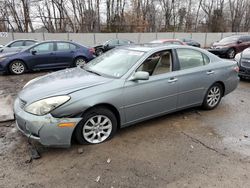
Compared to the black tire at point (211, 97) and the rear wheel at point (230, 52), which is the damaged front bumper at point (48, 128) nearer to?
the black tire at point (211, 97)

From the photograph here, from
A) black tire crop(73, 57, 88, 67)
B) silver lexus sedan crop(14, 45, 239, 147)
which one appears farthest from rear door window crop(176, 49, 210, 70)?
black tire crop(73, 57, 88, 67)

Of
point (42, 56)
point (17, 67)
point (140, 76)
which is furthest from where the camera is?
point (42, 56)

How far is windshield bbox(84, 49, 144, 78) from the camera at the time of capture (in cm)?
349

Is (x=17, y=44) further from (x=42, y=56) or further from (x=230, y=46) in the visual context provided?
A: (x=230, y=46)

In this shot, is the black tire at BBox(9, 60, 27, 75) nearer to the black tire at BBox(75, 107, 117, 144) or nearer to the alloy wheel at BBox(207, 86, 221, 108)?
the black tire at BBox(75, 107, 117, 144)

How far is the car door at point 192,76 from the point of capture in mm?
3920

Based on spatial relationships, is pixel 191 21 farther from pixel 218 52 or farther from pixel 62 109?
pixel 62 109

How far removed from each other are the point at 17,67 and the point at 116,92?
21.9 ft

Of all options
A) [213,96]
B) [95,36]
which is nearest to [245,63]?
[213,96]

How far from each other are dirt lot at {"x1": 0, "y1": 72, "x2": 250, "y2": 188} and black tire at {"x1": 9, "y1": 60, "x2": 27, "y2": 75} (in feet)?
16.7

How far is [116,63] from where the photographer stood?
12.3 feet

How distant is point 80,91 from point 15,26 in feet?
89.7

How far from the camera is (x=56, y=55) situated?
29.0 ft

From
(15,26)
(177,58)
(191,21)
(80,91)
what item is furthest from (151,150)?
(191,21)
